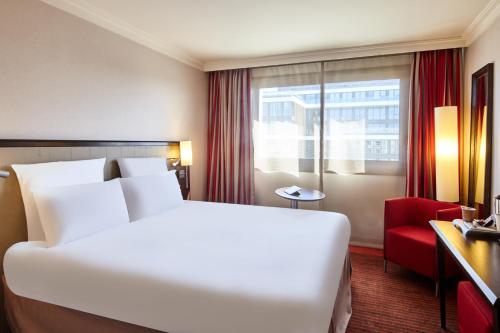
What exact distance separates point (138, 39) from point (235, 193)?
2502 millimetres

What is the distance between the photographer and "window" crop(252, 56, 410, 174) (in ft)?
12.6

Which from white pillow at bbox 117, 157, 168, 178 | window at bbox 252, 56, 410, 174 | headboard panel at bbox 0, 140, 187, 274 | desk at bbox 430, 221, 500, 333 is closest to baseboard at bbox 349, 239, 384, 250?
window at bbox 252, 56, 410, 174

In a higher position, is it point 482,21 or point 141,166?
point 482,21

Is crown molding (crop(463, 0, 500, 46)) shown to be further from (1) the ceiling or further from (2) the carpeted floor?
(2) the carpeted floor

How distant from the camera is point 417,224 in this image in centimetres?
329

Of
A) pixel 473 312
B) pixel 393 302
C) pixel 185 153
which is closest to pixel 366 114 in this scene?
pixel 393 302

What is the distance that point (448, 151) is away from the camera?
3193 millimetres

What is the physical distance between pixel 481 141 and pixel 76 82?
404 cm

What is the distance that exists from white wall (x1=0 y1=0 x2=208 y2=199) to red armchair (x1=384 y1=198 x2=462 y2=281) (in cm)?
293

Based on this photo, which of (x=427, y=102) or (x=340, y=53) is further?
(x=340, y=53)

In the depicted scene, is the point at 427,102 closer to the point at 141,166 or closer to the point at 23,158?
the point at 141,166

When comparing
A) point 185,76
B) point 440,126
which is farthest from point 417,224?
point 185,76

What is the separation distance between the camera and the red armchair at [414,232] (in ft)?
8.87

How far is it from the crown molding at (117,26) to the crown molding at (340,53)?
694mm
